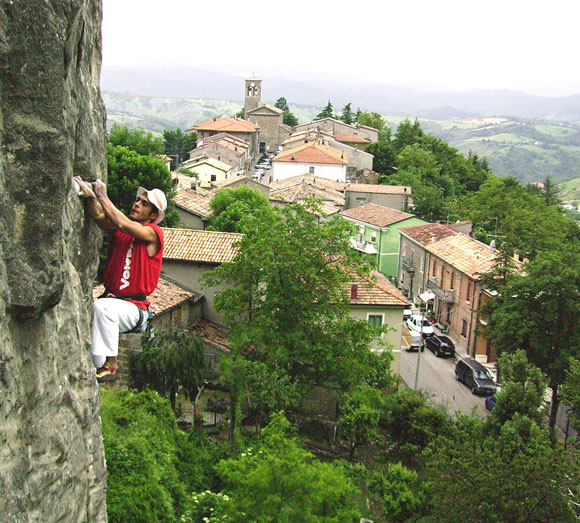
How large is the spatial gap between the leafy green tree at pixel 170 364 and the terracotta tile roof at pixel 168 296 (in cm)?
315

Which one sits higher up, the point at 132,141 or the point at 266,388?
the point at 132,141

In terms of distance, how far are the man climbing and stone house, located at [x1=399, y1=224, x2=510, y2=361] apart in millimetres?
26912

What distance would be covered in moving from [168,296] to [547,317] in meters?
15.4

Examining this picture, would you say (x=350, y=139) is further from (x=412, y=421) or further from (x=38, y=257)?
(x=38, y=257)

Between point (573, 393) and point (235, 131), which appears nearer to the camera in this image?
point (573, 393)

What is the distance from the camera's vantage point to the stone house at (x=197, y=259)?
2806 centimetres

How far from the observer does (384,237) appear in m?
50.1

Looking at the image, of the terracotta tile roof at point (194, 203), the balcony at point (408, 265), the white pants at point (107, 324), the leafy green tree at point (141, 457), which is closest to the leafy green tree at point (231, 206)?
the terracotta tile roof at point (194, 203)

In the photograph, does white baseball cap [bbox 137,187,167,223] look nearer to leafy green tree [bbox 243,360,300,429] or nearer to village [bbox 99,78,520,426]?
leafy green tree [bbox 243,360,300,429]

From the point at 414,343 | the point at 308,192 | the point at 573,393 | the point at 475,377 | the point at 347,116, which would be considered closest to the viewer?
the point at 573,393

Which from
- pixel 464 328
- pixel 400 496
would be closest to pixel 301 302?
pixel 400 496

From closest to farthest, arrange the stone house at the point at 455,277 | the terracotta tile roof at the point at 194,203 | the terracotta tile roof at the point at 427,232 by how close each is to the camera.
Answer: the stone house at the point at 455,277 → the terracotta tile roof at the point at 194,203 → the terracotta tile roof at the point at 427,232

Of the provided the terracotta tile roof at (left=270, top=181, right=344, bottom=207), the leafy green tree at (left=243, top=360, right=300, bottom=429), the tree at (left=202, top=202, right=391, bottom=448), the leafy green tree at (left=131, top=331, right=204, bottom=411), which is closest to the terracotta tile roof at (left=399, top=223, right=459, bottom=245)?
the terracotta tile roof at (left=270, top=181, right=344, bottom=207)

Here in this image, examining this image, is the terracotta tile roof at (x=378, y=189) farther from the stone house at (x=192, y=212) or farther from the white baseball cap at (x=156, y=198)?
the white baseball cap at (x=156, y=198)
